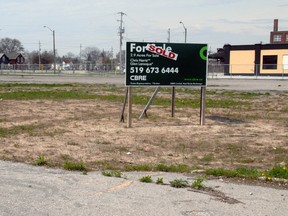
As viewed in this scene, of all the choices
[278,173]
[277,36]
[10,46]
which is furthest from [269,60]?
[10,46]

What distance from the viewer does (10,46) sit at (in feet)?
→ 481

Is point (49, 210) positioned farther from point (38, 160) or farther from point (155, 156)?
point (155, 156)

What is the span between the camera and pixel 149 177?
6.25 m

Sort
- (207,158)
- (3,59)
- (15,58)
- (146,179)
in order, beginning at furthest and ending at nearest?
(15,58) < (3,59) < (207,158) < (146,179)

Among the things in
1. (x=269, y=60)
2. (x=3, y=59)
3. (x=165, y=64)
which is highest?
(x=3, y=59)

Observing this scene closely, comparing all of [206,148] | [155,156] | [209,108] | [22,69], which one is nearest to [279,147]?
[206,148]

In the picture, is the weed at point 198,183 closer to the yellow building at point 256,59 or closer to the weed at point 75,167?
the weed at point 75,167

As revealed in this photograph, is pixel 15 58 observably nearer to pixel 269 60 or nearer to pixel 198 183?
pixel 269 60

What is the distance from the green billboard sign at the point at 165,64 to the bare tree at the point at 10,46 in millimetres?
141105

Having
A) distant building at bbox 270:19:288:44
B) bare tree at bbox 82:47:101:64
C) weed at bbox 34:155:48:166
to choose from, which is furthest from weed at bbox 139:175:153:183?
bare tree at bbox 82:47:101:64

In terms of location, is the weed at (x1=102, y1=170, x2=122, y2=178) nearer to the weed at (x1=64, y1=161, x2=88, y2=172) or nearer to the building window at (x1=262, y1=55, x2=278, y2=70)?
the weed at (x1=64, y1=161, x2=88, y2=172)

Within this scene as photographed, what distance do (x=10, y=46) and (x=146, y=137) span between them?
146 metres

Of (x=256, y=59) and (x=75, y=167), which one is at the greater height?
(x=256, y=59)

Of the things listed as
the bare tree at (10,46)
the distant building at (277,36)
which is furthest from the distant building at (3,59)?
the distant building at (277,36)
